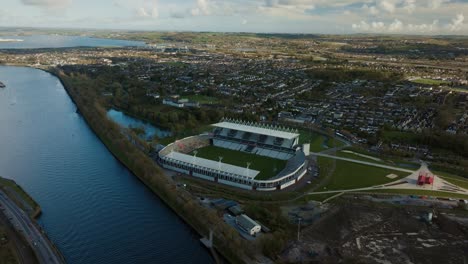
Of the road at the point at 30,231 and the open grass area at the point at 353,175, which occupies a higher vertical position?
the open grass area at the point at 353,175

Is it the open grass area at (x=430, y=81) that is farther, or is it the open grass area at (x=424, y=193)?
the open grass area at (x=430, y=81)

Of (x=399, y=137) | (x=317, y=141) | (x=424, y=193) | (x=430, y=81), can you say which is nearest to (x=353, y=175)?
(x=424, y=193)

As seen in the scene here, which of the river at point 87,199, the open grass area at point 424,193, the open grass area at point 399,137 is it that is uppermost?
the open grass area at point 399,137

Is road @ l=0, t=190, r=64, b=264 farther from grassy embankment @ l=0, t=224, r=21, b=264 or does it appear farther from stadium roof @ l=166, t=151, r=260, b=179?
stadium roof @ l=166, t=151, r=260, b=179

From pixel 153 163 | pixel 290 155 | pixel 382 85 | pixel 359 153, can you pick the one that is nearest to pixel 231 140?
pixel 290 155

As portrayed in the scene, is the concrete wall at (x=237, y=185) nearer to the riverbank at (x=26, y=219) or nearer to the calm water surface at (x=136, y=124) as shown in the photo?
the riverbank at (x=26, y=219)

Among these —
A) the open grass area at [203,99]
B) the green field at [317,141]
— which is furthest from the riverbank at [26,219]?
the open grass area at [203,99]

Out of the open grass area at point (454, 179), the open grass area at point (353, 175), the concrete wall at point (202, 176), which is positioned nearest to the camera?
the open grass area at point (353, 175)

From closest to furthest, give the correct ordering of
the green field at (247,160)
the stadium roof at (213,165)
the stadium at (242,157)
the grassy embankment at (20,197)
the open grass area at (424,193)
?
1. the grassy embankment at (20,197)
2. the open grass area at (424,193)
3. the stadium at (242,157)
4. the stadium roof at (213,165)
5. the green field at (247,160)
